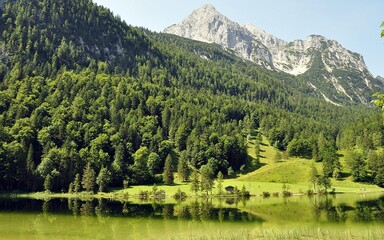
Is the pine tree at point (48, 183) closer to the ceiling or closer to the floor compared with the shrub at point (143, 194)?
closer to the ceiling

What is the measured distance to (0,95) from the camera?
190m

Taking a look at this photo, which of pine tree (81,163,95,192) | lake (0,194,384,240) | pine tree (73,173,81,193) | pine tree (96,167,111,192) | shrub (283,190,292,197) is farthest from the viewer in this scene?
pine tree (96,167,111,192)

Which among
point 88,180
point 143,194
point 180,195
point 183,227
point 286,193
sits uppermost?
point 88,180

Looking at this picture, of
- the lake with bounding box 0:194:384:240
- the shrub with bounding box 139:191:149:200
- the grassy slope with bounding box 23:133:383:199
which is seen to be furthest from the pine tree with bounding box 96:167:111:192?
the lake with bounding box 0:194:384:240

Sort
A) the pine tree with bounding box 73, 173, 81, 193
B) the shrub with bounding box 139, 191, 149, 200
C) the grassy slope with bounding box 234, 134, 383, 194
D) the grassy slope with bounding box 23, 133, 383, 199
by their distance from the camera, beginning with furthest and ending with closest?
the grassy slope with bounding box 234, 134, 383, 194 → the pine tree with bounding box 73, 173, 81, 193 → the grassy slope with bounding box 23, 133, 383, 199 → the shrub with bounding box 139, 191, 149, 200

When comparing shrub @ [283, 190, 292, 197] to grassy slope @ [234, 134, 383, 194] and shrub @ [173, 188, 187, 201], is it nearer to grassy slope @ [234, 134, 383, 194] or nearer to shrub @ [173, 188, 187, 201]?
grassy slope @ [234, 134, 383, 194]

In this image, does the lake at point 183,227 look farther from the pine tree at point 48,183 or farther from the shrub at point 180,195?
A: the pine tree at point 48,183

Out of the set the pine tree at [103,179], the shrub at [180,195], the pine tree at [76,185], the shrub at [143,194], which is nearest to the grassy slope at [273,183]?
the shrub at [180,195]

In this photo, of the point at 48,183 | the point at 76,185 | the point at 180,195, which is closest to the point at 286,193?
the point at 180,195

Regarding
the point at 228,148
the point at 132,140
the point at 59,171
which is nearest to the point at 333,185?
the point at 228,148

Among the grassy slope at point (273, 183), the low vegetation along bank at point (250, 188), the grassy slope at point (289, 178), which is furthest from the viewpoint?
the grassy slope at point (289, 178)

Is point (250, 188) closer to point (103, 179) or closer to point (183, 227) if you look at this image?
point (103, 179)

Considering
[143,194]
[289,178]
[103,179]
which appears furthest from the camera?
[289,178]

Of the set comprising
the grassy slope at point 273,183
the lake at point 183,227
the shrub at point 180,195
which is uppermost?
the grassy slope at point 273,183
